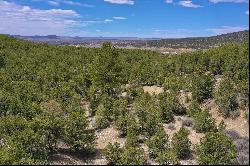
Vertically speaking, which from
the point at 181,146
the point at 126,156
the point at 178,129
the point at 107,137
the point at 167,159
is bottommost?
the point at 107,137

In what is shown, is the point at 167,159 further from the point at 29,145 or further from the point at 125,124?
the point at 125,124

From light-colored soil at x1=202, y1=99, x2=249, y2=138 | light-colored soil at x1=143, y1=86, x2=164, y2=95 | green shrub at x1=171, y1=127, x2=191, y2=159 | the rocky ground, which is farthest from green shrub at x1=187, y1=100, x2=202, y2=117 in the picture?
light-colored soil at x1=143, y1=86, x2=164, y2=95

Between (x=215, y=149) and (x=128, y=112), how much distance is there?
19.2 metres

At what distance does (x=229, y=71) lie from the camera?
58.9 m

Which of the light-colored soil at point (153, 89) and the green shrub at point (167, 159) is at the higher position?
the light-colored soil at point (153, 89)

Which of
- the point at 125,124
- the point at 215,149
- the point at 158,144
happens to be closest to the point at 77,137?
the point at 125,124

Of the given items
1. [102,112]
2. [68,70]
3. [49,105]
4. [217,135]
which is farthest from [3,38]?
[217,135]

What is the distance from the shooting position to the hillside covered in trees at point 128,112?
1372 inches

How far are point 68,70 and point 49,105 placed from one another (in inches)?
942

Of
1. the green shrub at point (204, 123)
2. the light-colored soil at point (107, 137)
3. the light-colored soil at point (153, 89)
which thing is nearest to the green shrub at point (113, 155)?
the light-colored soil at point (107, 137)

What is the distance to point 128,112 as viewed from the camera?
50469 mm

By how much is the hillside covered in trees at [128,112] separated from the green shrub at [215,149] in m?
0.08

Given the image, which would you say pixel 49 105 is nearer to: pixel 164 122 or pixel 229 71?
pixel 164 122

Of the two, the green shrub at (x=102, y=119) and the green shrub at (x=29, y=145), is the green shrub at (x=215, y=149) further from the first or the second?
the green shrub at (x=102, y=119)
